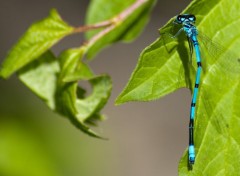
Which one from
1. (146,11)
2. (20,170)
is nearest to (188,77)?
(146,11)

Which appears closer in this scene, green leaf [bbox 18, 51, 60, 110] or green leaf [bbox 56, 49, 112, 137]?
green leaf [bbox 56, 49, 112, 137]

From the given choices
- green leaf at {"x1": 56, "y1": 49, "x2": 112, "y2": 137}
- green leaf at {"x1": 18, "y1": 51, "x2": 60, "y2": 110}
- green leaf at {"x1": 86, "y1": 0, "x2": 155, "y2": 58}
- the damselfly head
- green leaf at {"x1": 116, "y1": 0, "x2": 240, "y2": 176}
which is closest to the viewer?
green leaf at {"x1": 116, "y1": 0, "x2": 240, "y2": 176}

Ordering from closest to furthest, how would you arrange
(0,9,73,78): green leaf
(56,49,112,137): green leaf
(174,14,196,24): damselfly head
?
(174,14,196,24): damselfly head
(56,49,112,137): green leaf
(0,9,73,78): green leaf

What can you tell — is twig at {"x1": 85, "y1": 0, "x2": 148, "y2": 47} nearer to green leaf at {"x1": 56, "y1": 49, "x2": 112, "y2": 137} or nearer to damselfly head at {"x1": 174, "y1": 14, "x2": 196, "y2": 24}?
green leaf at {"x1": 56, "y1": 49, "x2": 112, "y2": 137}

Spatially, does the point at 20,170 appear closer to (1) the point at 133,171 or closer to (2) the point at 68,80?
(2) the point at 68,80

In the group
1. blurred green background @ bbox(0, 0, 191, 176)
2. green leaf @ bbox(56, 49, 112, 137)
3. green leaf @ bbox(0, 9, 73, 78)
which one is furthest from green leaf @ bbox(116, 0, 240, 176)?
blurred green background @ bbox(0, 0, 191, 176)

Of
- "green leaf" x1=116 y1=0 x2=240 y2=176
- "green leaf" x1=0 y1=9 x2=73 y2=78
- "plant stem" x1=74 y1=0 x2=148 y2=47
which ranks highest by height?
"plant stem" x1=74 y1=0 x2=148 y2=47
